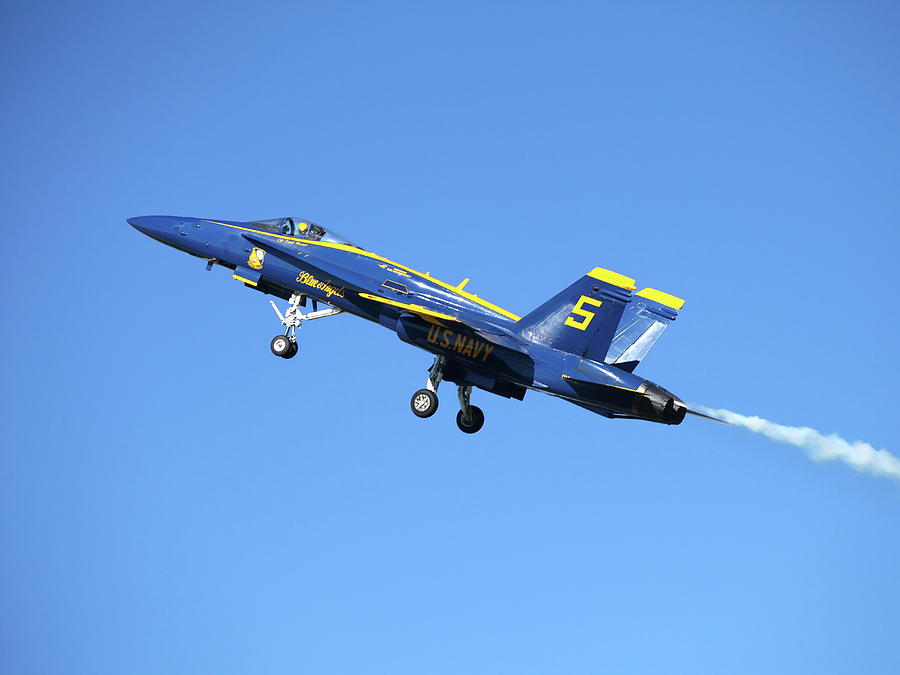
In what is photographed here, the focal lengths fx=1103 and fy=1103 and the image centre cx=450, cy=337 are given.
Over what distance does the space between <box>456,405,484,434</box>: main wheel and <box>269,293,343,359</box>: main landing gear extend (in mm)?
3781

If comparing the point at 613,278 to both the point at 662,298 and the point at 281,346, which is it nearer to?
the point at 662,298

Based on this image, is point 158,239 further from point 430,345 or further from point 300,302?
point 430,345

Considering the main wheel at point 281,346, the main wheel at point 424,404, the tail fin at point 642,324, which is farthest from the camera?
the main wheel at point 281,346

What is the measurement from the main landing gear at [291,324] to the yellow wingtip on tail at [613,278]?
21.1ft

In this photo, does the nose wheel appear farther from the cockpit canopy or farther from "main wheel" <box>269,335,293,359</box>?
the cockpit canopy

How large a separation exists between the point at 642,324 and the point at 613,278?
2744mm

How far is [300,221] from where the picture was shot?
26.1 m

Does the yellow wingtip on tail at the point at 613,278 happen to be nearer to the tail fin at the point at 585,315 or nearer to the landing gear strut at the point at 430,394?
the tail fin at the point at 585,315

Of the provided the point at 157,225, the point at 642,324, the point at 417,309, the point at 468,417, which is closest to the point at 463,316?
the point at 417,309

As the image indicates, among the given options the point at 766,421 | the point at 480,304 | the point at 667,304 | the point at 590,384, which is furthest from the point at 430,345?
the point at 766,421

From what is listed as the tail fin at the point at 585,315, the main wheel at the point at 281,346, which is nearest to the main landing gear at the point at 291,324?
the main wheel at the point at 281,346

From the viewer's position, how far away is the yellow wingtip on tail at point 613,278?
2147 cm

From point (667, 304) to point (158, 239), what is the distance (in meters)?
12.3

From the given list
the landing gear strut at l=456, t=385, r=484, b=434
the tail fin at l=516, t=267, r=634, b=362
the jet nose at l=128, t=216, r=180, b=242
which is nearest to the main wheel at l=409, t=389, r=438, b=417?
the landing gear strut at l=456, t=385, r=484, b=434
